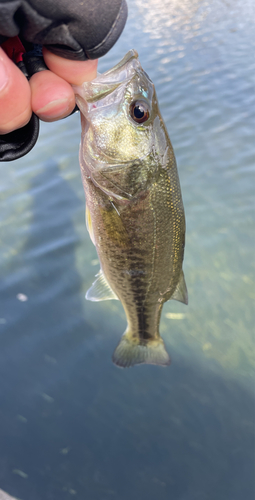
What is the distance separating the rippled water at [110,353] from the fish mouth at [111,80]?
3.05 m

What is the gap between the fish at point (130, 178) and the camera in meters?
1.73

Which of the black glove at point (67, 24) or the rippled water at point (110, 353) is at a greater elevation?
the black glove at point (67, 24)

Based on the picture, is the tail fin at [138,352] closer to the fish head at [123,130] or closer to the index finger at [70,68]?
the fish head at [123,130]

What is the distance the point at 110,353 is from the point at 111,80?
308cm

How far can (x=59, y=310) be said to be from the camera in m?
4.29

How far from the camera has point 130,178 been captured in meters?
1.82

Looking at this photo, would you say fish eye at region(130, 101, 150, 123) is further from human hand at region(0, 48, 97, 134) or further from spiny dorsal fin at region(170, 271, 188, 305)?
spiny dorsal fin at region(170, 271, 188, 305)

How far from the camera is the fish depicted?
1.73 meters

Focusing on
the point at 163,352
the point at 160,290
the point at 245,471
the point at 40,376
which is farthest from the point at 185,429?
the point at 160,290

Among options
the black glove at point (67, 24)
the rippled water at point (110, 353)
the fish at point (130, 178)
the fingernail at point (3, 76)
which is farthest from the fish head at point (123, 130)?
the rippled water at point (110, 353)

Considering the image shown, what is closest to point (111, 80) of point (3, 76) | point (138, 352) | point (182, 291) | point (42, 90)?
point (42, 90)

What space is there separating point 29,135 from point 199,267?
138 inches

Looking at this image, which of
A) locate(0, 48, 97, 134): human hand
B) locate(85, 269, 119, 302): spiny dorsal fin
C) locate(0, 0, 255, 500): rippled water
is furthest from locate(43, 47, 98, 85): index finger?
locate(0, 0, 255, 500): rippled water

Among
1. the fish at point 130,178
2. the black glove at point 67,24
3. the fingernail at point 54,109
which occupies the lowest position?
the fish at point 130,178
